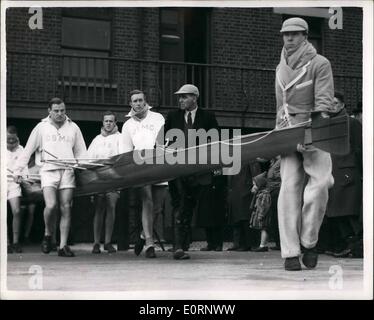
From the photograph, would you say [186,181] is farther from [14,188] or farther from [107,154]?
[14,188]

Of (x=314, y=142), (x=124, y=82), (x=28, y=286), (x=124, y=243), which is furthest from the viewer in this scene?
(x=124, y=82)

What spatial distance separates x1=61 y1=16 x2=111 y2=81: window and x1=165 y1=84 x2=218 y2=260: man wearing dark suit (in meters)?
4.66

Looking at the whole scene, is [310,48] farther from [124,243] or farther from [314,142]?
[124,243]

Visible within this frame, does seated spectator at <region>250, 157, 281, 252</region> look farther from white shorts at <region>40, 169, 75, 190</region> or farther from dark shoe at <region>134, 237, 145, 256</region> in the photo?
white shorts at <region>40, 169, 75, 190</region>

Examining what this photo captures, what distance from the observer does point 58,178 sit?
891 cm

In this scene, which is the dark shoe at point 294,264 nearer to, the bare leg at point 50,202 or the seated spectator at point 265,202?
the bare leg at point 50,202

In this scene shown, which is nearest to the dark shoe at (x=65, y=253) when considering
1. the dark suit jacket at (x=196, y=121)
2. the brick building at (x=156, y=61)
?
the dark suit jacket at (x=196, y=121)

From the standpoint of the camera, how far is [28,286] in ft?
21.3

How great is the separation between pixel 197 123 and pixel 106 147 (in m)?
1.45

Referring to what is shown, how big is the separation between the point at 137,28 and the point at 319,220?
7.78m

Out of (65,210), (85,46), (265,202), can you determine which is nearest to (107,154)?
(65,210)

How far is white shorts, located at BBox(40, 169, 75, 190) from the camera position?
8875 mm
